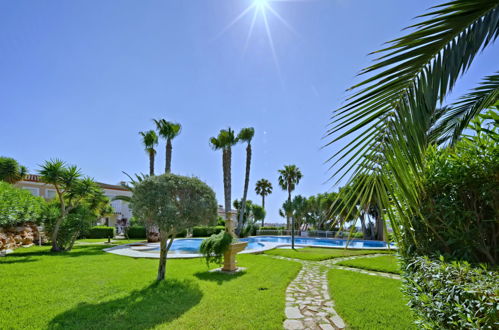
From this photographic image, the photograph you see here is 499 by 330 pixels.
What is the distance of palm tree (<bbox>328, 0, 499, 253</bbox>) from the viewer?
1.54 m

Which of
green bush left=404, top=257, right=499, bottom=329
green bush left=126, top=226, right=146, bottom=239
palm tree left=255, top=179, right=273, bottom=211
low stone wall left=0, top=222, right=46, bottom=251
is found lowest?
green bush left=126, top=226, right=146, bottom=239

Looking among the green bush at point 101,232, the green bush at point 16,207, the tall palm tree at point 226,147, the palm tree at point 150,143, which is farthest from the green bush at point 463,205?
the green bush at point 101,232

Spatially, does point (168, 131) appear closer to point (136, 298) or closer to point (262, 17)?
point (136, 298)

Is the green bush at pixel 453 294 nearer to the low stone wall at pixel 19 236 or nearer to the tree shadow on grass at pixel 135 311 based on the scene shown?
the tree shadow on grass at pixel 135 311

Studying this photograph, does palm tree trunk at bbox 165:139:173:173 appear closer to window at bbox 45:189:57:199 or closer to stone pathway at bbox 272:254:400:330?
stone pathway at bbox 272:254:400:330

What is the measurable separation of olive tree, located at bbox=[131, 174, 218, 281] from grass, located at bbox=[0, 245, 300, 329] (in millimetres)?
1388

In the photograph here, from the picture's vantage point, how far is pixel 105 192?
112 ft

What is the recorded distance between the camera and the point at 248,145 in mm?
25141

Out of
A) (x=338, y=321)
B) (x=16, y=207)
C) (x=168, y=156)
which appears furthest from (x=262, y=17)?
(x=168, y=156)

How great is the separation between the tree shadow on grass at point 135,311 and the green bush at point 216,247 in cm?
213

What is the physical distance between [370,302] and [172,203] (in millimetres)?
5150

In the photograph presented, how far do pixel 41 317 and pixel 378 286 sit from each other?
24.0 ft

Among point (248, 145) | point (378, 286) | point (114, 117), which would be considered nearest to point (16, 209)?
point (114, 117)

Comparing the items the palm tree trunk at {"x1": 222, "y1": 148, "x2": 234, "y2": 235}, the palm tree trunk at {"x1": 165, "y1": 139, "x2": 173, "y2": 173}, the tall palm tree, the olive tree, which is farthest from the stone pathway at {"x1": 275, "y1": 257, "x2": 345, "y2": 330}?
the palm tree trunk at {"x1": 165, "y1": 139, "x2": 173, "y2": 173}
